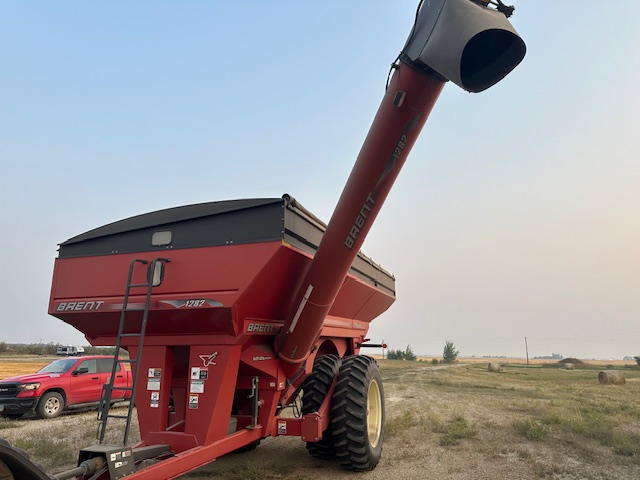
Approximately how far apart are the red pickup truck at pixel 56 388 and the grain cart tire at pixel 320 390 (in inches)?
218

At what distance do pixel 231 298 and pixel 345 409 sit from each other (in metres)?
2.29

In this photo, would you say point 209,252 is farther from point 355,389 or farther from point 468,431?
point 468,431

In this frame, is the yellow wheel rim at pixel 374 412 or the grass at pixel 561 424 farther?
the grass at pixel 561 424

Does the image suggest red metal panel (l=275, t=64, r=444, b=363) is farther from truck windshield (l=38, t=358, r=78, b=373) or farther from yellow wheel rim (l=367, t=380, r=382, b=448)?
truck windshield (l=38, t=358, r=78, b=373)

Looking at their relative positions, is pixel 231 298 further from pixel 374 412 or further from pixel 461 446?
pixel 461 446

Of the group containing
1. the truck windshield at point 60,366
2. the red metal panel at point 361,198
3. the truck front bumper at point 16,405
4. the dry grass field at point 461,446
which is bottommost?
the dry grass field at point 461,446

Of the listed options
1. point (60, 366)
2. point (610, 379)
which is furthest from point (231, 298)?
point (610, 379)

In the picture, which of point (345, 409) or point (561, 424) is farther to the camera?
point (561, 424)

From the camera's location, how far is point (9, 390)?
34.8 feet

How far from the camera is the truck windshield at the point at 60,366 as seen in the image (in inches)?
459

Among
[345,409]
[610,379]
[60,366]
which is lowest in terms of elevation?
[610,379]

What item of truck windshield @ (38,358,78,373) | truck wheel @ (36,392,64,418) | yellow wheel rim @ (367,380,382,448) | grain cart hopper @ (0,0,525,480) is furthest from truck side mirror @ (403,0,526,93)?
truck windshield @ (38,358,78,373)

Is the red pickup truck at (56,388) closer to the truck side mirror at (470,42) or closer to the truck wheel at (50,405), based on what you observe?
the truck wheel at (50,405)

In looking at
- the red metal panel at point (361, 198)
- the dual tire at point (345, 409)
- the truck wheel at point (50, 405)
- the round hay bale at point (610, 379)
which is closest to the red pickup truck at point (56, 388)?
the truck wheel at point (50, 405)
